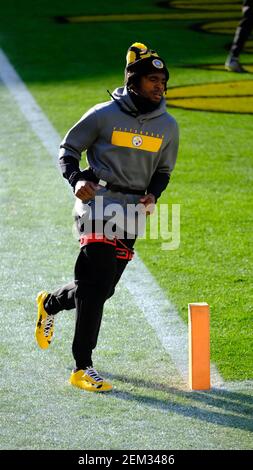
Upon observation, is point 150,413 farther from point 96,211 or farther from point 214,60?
point 214,60

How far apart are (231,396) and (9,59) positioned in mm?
11096

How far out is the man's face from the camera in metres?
6.67

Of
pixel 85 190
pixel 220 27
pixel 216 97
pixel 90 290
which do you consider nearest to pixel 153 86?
pixel 85 190

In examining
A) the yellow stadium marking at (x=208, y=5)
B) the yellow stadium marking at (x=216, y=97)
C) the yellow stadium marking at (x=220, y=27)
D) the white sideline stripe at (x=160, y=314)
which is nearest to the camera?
the white sideline stripe at (x=160, y=314)

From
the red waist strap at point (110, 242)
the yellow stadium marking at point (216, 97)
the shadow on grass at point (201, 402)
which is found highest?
the yellow stadium marking at point (216, 97)

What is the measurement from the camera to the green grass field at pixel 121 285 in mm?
6203

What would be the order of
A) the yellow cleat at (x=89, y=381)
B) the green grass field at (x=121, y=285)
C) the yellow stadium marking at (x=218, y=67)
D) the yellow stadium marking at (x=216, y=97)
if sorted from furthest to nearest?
1. the yellow stadium marking at (x=218, y=67)
2. the yellow stadium marking at (x=216, y=97)
3. the yellow cleat at (x=89, y=381)
4. the green grass field at (x=121, y=285)

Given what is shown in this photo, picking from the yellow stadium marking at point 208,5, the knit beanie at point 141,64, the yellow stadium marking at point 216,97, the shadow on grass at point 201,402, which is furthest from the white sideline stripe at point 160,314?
the yellow stadium marking at point 208,5

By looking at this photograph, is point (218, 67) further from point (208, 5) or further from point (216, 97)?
point (208, 5)

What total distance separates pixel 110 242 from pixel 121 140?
0.52 meters

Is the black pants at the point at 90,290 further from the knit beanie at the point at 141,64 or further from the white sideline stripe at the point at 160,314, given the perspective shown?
the knit beanie at the point at 141,64

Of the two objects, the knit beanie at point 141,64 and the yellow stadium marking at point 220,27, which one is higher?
the yellow stadium marking at point 220,27

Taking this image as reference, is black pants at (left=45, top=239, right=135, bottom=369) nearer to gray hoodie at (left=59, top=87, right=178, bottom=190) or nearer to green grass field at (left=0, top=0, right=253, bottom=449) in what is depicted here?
green grass field at (left=0, top=0, right=253, bottom=449)

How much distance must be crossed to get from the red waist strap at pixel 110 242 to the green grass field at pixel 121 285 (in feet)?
2.09
